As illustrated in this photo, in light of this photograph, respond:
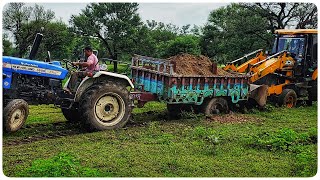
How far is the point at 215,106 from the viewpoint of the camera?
11430mm

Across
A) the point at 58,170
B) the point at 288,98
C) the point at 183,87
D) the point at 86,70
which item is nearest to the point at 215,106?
the point at 183,87

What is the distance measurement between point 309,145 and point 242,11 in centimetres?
1901

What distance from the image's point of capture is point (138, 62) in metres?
11.8

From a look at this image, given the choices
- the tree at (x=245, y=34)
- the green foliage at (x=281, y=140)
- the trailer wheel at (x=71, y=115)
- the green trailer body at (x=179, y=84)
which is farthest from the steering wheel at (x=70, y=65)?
the tree at (x=245, y=34)

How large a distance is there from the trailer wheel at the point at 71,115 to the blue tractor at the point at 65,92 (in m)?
0.31

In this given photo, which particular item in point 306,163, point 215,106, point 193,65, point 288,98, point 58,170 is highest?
point 193,65

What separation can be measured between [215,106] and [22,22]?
26.1 metres

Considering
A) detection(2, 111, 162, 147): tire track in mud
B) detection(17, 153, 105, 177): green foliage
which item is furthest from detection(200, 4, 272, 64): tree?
detection(17, 153, 105, 177): green foliage

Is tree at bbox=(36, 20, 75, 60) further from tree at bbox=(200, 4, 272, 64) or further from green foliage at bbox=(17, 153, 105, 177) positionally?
green foliage at bbox=(17, 153, 105, 177)

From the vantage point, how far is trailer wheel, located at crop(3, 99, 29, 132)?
8.41 m

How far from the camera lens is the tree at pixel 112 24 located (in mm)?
35469

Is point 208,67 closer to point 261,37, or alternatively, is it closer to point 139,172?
point 139,172

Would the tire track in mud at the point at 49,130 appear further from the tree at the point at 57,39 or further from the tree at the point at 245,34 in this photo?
the tree at the point at 57,39

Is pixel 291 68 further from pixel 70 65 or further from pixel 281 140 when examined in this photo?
pixel 70 65
